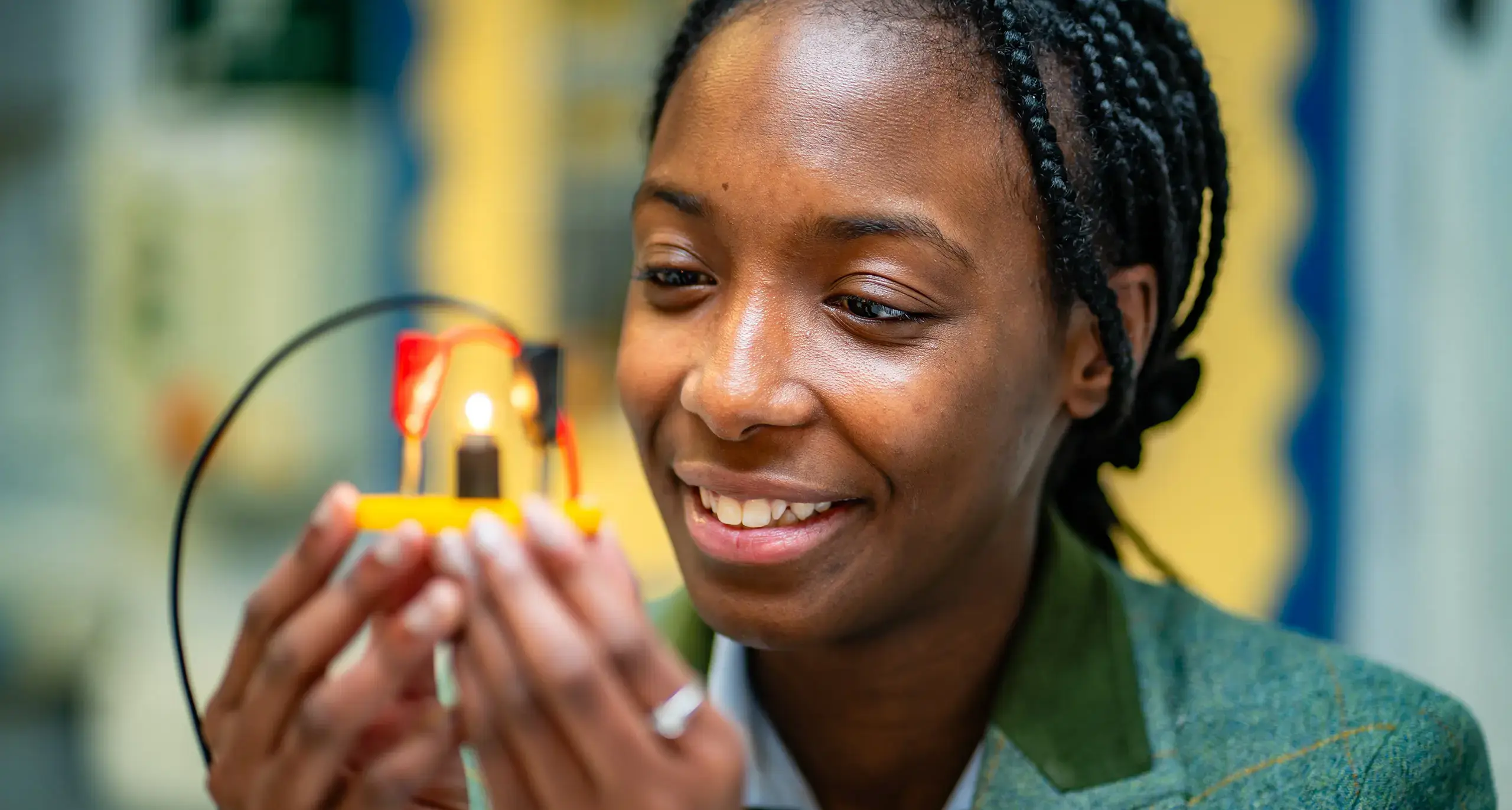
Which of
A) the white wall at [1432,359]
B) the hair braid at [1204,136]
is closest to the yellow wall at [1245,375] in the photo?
the white wall at [1432,359]

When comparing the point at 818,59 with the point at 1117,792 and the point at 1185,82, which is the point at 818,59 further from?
the point at 1117,792

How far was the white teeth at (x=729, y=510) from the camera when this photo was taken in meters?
1.23

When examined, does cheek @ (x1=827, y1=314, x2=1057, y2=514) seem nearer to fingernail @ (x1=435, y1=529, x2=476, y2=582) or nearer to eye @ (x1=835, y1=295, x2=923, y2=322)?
eye @ (x1=835, y1=295, x2=923, y2=322)

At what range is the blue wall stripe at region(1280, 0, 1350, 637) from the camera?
101 inches

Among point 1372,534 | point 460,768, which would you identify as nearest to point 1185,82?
point 460,768

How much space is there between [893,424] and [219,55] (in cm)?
265

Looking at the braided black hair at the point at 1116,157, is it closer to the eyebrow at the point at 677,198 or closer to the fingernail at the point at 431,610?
the eyebrow at the point at 677,198

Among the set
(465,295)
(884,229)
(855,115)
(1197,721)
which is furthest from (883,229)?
(465,295)

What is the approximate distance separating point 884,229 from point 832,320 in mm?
96

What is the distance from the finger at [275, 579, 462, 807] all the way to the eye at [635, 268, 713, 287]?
480 mm

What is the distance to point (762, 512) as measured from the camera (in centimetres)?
122

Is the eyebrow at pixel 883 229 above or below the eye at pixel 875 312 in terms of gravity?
above

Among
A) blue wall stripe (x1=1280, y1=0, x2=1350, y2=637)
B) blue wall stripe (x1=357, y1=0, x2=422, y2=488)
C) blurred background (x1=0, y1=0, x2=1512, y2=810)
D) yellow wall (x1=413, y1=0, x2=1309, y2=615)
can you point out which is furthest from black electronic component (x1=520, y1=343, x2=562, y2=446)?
blue wall stripe (x1=357, y1=0, x2=422, y2=488)

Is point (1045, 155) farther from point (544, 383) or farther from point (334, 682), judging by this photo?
point (334, 682)
